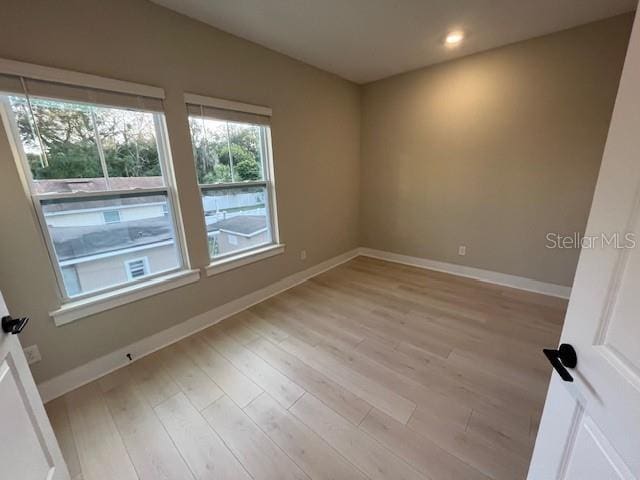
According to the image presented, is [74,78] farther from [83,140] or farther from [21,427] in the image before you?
[21,427]

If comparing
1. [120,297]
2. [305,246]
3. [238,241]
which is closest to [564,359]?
[120,297]

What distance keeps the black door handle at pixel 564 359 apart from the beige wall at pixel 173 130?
2399 mm

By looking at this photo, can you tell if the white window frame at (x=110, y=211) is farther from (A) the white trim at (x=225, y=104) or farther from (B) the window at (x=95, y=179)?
(A) the white trim at (x=225, y=104)

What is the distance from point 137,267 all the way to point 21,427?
1.32 meters

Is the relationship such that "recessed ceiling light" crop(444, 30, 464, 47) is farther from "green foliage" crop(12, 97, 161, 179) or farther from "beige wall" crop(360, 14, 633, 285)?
"green foliage" crop(12, 97, 161, 179)

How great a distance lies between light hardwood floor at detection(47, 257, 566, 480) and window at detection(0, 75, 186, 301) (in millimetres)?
799

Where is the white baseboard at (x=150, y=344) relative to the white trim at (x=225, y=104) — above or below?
below

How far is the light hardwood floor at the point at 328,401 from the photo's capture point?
4.26ft

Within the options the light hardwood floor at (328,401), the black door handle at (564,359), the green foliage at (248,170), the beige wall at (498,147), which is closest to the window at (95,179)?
the green foliage at (248,170)

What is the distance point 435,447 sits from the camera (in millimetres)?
1348

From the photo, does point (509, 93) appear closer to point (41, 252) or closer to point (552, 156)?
point (552, 156)

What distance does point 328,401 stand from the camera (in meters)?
1.65

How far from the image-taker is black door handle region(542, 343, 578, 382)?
70 centimetres

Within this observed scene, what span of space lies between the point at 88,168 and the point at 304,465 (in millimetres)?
2228
